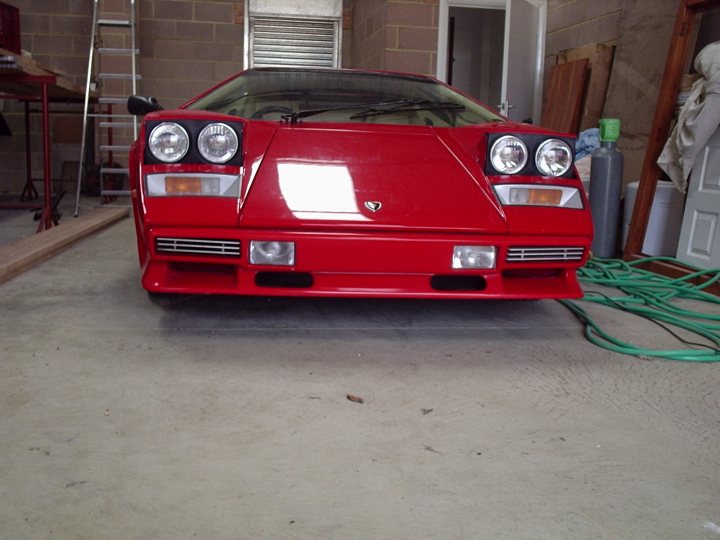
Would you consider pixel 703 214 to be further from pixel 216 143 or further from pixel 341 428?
pixel 341 428

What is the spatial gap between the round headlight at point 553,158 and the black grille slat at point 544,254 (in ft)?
0.80

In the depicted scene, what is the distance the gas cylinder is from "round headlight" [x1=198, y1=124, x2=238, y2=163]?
273 cm

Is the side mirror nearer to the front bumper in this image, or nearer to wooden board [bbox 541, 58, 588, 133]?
the front bumper

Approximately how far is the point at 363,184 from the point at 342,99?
2.52ft

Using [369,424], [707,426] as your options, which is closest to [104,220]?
[369,424]

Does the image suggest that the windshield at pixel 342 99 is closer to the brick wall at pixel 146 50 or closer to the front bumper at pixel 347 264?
the front bumper at pixel 347 264

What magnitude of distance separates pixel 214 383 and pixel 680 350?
1.41 meters

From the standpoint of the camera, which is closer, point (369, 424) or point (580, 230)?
point (369, 424)

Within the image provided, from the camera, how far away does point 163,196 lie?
2.01 meters

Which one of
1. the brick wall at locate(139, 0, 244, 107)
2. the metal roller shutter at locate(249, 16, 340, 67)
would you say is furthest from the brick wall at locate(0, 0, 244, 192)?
the metal roller shutter at locate(249, 16, 340, 67)

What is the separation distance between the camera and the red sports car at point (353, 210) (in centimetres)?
199

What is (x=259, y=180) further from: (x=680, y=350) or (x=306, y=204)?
(x=680, y=350)

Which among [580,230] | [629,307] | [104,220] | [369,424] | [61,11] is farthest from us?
[61,11]

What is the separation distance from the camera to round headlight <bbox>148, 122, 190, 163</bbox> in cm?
205
